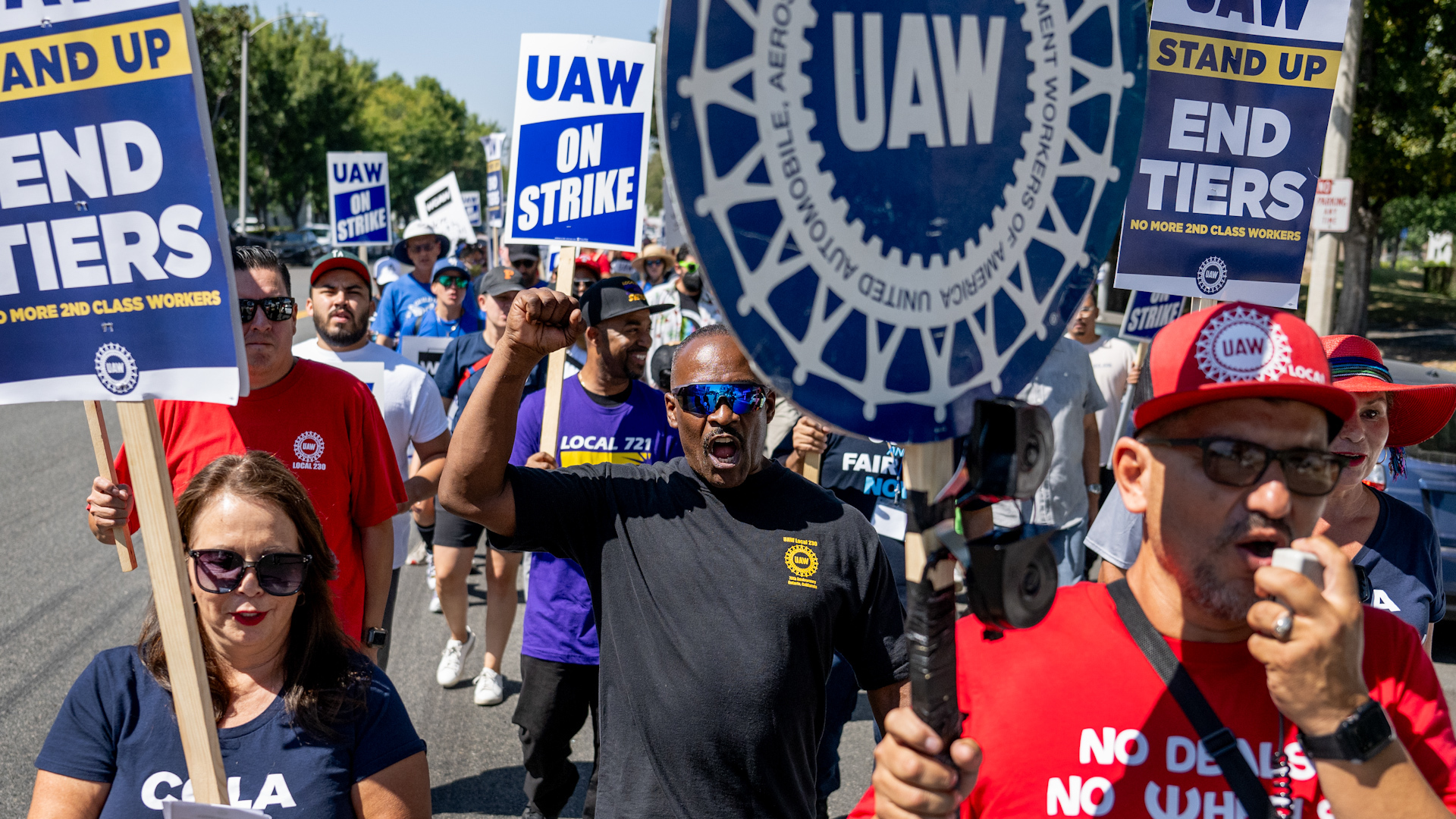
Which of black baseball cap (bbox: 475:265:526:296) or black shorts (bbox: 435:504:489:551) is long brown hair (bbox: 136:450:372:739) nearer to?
black shorts (bbox: 435:504:489:551)

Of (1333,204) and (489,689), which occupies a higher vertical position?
(1333,204)

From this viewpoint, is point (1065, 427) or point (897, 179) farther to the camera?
point (1065, 427)

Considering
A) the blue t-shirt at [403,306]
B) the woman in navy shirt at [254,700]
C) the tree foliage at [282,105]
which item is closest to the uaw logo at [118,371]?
the woman in navy shirt at [254,700]

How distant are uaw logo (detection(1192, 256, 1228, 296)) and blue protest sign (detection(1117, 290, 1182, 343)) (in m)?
2.29

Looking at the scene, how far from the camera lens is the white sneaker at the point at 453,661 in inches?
237

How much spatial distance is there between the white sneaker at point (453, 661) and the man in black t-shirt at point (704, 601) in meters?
3.44

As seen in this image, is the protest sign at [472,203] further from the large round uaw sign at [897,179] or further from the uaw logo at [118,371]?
the large round uaw sign at [897,179]

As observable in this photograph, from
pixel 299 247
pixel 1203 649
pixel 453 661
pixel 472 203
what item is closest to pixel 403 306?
pixel 453 661

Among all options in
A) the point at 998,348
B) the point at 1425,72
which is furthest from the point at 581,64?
the point at 1425,72

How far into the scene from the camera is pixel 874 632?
2.76 m

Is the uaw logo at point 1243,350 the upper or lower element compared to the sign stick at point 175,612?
upper

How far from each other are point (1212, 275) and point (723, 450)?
6.23ft

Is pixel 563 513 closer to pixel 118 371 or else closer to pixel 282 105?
pixel 118 371

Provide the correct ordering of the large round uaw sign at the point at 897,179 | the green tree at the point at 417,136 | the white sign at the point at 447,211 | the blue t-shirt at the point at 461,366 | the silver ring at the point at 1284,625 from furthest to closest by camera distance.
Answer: the green tree at the point at 417,136
the white sign at the point at 447,211
the blue t-shirt at the point at 461,366
the silver ring at the point at 1284,625
the large round uaw sign at the point at 897,179
